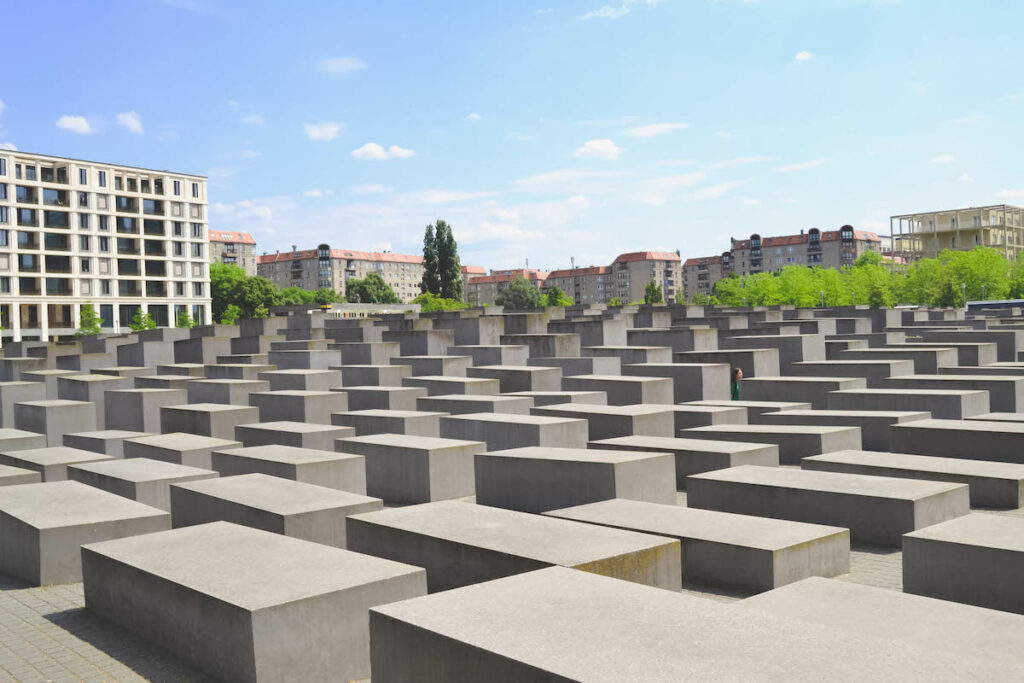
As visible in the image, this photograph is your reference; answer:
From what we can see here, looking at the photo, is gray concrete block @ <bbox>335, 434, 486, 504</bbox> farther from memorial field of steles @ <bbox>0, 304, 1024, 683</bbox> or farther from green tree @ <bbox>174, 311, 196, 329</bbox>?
green tree @ <bbox>174, 311, 196, 329</bbox>

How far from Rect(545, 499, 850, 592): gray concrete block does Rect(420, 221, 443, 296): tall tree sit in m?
88.1

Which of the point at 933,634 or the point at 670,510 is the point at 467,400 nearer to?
the point at 670,510

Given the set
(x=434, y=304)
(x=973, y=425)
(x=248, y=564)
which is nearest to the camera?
(x=248, y=564)

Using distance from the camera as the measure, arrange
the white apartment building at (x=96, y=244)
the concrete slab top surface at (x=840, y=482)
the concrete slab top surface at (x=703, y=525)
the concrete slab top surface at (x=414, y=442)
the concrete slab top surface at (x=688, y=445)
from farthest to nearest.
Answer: the white apartment building at (x=96, y=244), the concrete slab top surface at (x=414, y=442), the concrete slab top surface at (x=688, y=445), the concrete slab top surface at (x=840, y=482), the concrete slab top surface at (x=703, y=525)

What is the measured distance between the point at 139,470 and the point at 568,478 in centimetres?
549

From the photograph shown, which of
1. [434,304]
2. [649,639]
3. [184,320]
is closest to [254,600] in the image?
[649,639]

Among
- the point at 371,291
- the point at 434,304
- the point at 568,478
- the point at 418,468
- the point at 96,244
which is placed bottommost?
the point at 418,468

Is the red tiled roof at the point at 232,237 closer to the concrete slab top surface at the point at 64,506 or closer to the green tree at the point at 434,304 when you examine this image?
the green tree at the point at 434,304

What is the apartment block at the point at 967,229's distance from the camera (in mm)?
109750

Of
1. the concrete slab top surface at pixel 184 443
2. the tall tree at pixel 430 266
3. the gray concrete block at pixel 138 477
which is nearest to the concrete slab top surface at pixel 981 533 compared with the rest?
the gray concrete block at pixel 138 477

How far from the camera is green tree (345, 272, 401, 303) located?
135m

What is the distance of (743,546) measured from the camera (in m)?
7.65

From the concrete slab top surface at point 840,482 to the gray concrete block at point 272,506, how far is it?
13.7ft

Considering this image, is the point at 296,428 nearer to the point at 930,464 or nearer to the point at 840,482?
the point at 840,482
